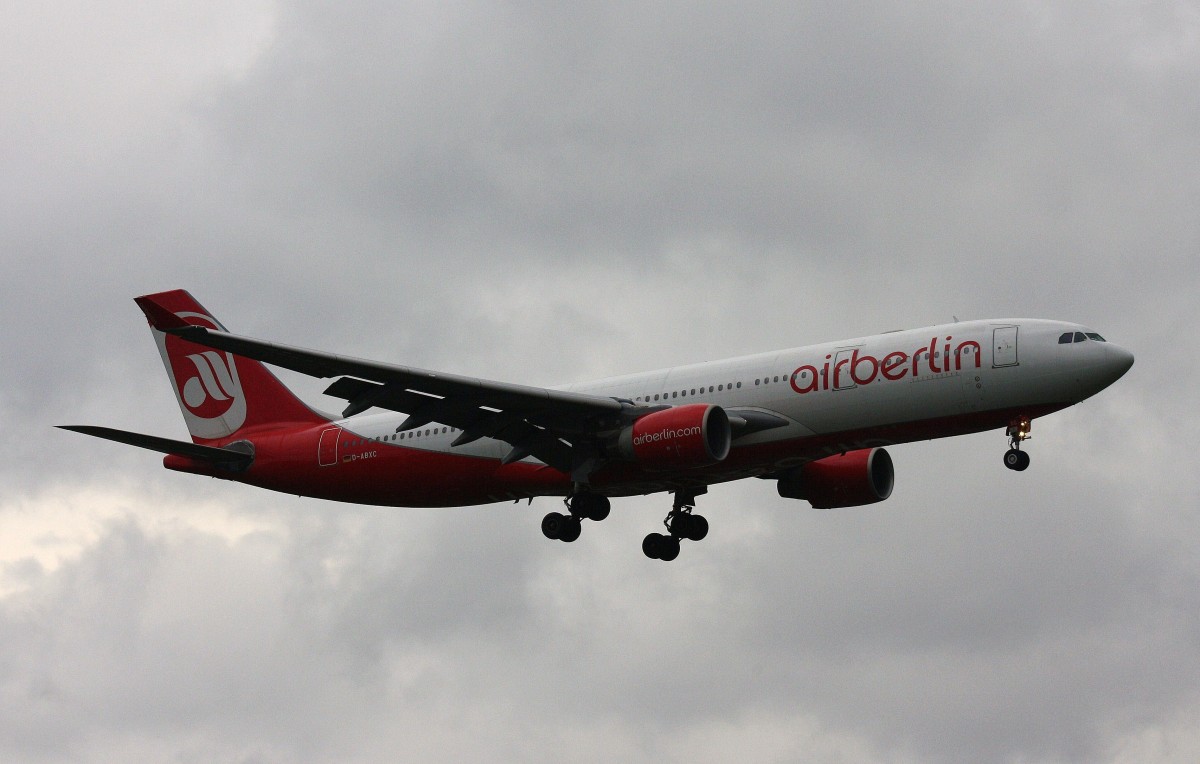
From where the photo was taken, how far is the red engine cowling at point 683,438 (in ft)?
139

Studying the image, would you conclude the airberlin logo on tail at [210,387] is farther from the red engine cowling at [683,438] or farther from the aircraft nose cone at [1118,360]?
the aircraft nose cone at [1118,360]

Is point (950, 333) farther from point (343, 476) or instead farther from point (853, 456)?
point (343, 476)

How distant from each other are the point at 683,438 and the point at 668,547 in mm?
9620

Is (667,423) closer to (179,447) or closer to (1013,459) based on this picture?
(1013,459)

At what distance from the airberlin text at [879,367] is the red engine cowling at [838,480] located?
24.4ft

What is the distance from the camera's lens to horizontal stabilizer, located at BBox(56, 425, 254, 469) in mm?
43806

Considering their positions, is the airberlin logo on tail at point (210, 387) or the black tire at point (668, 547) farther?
the airberlin logo on tail at point (210, 387)

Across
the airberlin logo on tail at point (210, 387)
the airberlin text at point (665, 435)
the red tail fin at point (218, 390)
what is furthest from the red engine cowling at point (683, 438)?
the airberlin logo on tail at point (210, 387)

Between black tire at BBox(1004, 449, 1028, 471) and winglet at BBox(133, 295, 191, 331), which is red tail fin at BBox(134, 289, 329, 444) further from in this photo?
black tire at BBox(1004, 449, 1028, 471)

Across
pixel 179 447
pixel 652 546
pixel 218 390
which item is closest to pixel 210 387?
pixel 218 390

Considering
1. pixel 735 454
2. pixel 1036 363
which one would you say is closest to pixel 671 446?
pixel 735 454

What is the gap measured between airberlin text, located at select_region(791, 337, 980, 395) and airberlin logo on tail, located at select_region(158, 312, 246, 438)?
833 inches

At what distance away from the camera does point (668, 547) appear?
5138cm

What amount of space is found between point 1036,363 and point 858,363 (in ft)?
15.3
